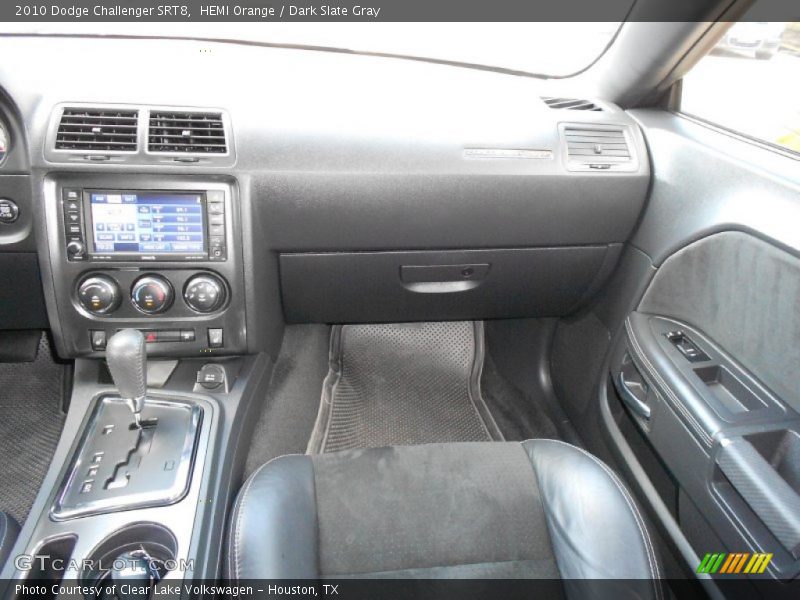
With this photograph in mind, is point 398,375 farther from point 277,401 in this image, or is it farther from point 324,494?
point 324,494

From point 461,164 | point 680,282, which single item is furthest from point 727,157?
point 461,164

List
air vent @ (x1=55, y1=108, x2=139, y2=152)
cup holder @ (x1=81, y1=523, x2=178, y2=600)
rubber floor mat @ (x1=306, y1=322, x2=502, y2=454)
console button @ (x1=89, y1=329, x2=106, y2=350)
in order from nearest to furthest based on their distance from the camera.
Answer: cup holder @ (x1=81, y1=523, x2=178, y2=600)
air vent @ (x1=55, y1=108, x2=139, y2=152)
console button @ (x1=89, y1=329, x2=106, y2=350)
rubber floor mat @ (x1=306, y1=322, x2=502, y2=454)

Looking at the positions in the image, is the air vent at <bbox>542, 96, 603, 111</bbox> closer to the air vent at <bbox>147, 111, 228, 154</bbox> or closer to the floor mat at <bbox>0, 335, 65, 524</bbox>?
the air vent at <bbox>147, 111, 228, 154</bbox>

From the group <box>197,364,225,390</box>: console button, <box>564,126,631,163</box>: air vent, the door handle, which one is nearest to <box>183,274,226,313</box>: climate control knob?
<box>197,364,225,390</box>: console button

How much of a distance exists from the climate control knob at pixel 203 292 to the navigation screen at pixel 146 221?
0.08 metres

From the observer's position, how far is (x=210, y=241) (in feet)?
4.42

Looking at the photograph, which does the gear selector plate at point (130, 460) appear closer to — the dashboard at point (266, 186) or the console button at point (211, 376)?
the console button at point (211, 376)

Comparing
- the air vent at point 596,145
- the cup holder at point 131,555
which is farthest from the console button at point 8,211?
the air vent at point 596,145

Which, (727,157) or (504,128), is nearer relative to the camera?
(727,157)

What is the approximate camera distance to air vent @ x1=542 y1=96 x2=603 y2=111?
166cm

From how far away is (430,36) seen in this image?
1.71 meters

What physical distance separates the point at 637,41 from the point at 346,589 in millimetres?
1535

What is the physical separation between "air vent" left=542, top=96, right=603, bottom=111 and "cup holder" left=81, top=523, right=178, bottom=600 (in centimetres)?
144

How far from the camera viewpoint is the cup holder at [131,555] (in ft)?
3.20
